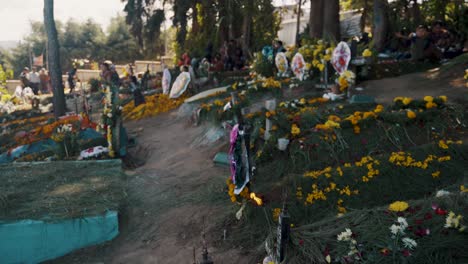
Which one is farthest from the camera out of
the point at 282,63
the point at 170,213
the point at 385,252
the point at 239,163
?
the point at 282,63

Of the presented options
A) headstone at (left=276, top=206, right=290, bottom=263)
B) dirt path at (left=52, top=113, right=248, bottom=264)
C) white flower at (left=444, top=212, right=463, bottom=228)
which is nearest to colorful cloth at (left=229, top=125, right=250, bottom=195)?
dirt path at (left=52, top=113, right=248, bottom=264)

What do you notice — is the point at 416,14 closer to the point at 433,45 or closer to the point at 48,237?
the point at 433,45

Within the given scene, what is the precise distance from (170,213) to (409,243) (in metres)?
3.56

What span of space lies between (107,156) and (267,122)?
4081 mm

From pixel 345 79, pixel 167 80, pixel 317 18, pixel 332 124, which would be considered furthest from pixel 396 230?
pixel 317 18

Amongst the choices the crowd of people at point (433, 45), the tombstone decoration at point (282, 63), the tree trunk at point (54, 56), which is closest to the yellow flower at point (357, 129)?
the tombstone decoration at point (282, 63)

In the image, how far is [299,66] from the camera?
10.5m

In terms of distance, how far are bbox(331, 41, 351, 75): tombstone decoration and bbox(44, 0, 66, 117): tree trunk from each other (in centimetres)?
1093

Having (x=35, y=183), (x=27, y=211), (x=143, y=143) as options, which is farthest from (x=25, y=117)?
(x=27, y=211)

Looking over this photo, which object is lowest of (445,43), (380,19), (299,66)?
(299,66)

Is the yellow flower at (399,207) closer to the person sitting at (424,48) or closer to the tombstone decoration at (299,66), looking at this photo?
the tombstone decoration at (299,66)

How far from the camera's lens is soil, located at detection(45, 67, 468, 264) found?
4.82 meters

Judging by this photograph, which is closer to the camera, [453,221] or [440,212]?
[453,221]

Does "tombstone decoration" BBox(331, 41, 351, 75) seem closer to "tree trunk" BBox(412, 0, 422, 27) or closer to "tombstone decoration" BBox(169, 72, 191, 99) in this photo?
"tombstone decoration" BBox(169, 72, 191, 99)
